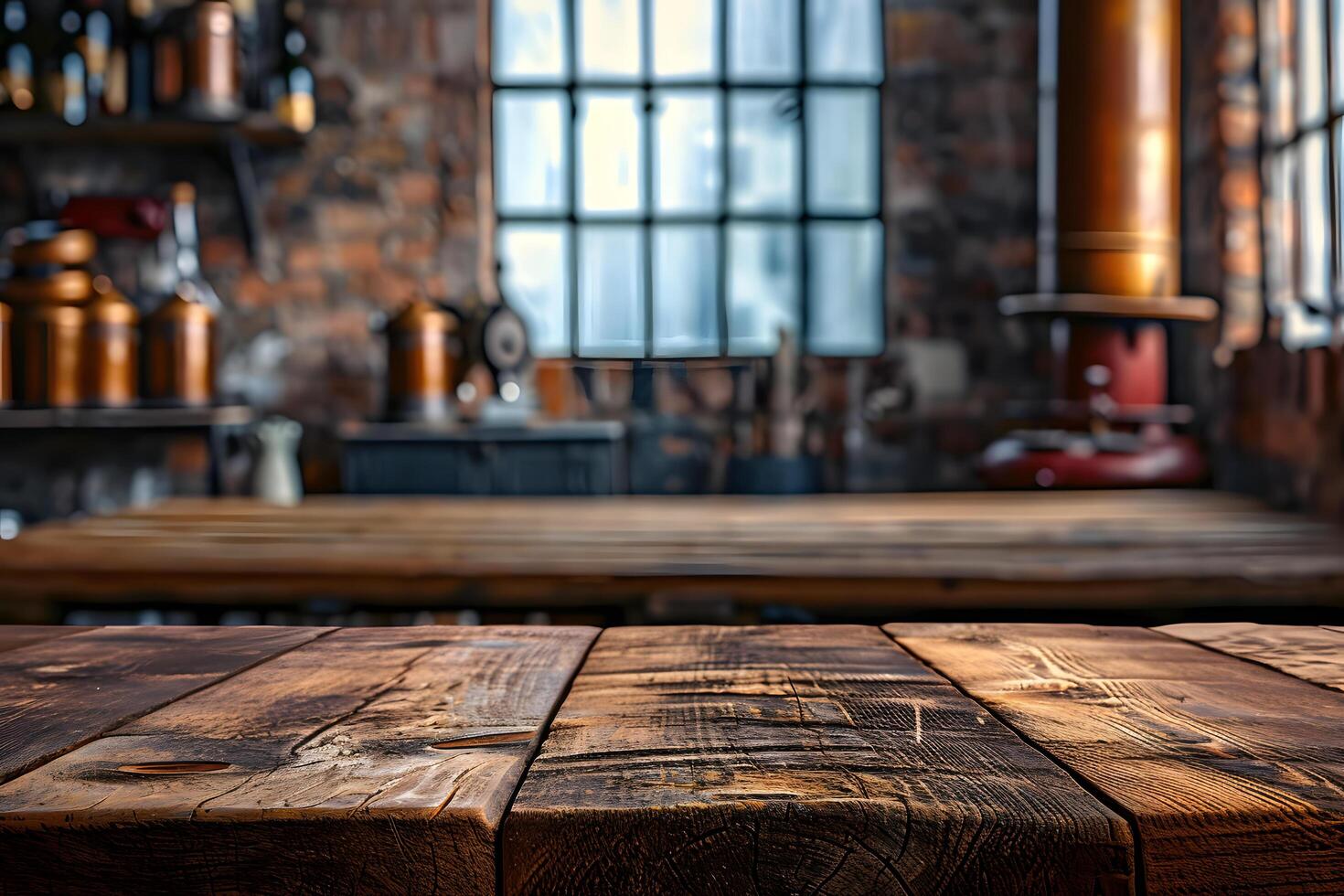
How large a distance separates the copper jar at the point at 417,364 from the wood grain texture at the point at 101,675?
2.99 m

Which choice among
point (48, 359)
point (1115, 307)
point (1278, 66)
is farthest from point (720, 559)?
point (48, 359)

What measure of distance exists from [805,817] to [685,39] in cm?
427

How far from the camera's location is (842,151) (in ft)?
14.0

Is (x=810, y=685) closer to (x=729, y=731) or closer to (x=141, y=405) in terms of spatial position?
(x=729, y=731)

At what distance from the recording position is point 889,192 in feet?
13.8

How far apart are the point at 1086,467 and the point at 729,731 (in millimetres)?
2901

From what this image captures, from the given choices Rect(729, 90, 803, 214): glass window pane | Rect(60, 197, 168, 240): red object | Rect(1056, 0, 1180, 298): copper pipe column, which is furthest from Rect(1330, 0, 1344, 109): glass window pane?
Rect(60, 197, 168, 240): red object

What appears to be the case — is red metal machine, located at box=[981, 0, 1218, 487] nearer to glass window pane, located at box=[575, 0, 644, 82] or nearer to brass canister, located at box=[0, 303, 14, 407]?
glass window pane, located at box=[575, 0, 644, 82]

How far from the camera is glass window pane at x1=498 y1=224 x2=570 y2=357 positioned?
4277mm

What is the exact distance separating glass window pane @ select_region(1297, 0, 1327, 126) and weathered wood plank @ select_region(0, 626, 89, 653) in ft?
11.1

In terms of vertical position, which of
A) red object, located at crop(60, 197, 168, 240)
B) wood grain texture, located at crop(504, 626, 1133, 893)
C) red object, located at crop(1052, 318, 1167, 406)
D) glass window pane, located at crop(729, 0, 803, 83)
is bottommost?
wood grain texture, located at crop(504, 626, 1133, 893)

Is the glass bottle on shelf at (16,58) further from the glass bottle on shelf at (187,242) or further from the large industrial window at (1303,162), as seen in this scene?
the large industrial window at (1303,162)

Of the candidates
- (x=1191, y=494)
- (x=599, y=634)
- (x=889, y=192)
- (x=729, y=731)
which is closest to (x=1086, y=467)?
(x=1191, y=494)

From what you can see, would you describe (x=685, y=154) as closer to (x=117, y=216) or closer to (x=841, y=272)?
(x=841, y=272)
